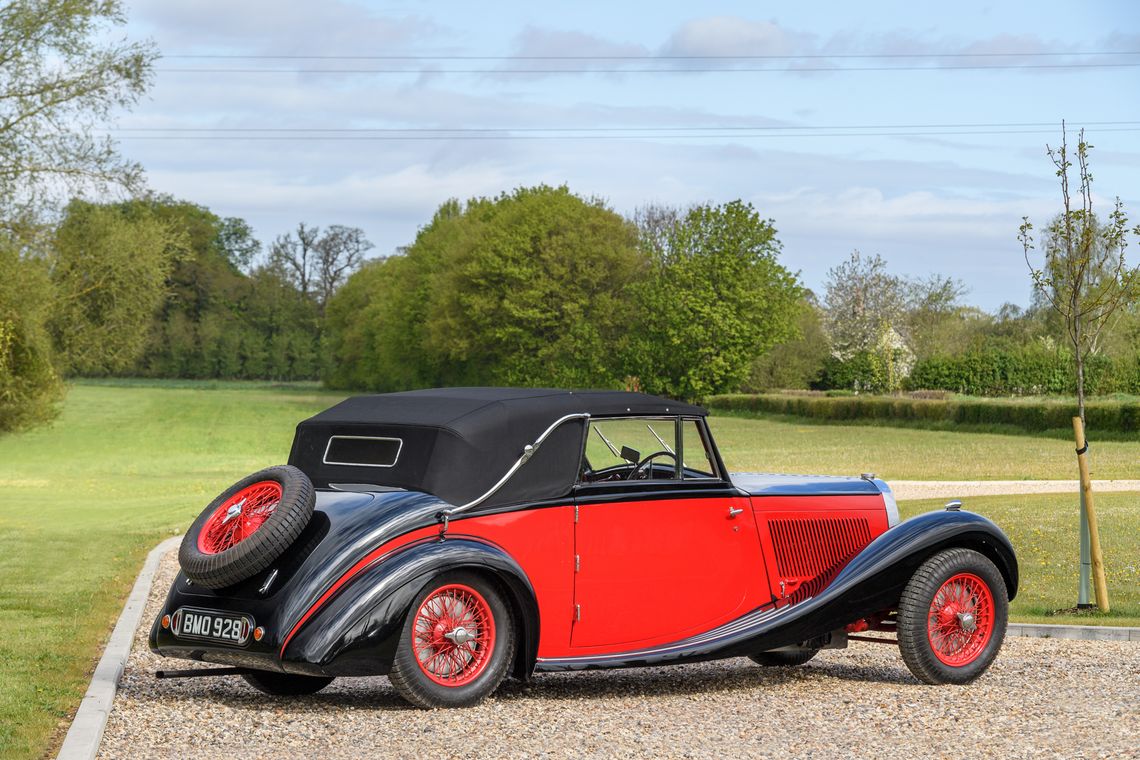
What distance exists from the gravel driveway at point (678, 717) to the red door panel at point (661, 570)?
1.38 feet

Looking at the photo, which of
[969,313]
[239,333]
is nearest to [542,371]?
[969,313]

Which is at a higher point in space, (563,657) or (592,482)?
(592,482)

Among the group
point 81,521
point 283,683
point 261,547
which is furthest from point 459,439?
point 81,521

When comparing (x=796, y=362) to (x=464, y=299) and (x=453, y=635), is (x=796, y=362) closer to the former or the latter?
(x=464, y=299)

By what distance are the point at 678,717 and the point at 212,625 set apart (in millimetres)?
2416

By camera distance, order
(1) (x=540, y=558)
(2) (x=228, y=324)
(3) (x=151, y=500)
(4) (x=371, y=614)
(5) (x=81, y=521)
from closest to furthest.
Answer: (4) (x=371, y=614), (1) (x=540, y=558), (5) (x=81, y=521), (3) (x=151, y=500), (2) (x=228, y=324)

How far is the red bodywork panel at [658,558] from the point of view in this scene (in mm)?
7223

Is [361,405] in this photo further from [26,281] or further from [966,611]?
[26,281]

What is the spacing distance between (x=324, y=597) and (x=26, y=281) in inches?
1010

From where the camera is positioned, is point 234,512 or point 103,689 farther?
point 103,689

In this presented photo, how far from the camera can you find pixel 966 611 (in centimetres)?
819

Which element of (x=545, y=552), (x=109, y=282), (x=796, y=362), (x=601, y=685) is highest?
(x=109, y=282)

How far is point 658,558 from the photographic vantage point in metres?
7.60

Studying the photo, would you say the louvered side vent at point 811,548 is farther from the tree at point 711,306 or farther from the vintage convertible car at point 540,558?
the tree at point 711,306
